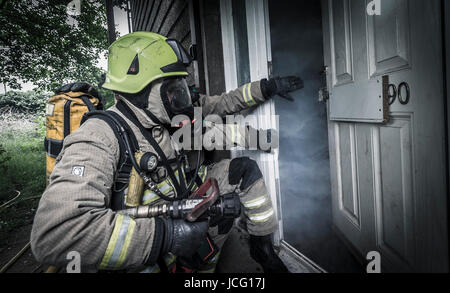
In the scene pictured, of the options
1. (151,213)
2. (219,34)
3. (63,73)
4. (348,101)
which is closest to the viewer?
(151,213)

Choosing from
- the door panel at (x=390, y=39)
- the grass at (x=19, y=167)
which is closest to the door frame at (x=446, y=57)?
the door panel at (x=390, y=39)

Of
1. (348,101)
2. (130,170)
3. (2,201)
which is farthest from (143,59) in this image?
(2,201)

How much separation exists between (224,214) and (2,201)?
587 centimetres

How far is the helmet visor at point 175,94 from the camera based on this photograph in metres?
1.53

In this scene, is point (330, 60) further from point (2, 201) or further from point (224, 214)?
point (2, 201)

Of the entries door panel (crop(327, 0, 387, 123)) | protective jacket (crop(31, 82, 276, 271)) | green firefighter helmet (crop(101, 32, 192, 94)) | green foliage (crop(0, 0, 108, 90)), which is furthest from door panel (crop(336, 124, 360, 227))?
green foliage (crop(0, 0, 108, 90))

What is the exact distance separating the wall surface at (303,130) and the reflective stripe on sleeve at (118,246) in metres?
1.66

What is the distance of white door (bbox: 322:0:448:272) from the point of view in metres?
0.94

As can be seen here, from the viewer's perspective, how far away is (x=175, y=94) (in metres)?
1.57

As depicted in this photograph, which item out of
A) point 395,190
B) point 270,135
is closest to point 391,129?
point 395,190

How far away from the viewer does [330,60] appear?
1.87 m

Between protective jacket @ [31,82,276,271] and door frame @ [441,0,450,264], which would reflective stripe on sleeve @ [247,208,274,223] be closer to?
protective jacket @ [31,82,276,271]

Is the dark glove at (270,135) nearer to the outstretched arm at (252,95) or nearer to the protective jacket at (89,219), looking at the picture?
the outstretched arm at (252,95)

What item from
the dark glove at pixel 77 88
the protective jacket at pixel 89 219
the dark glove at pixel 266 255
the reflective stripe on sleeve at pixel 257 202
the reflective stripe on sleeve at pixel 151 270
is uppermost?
the dark glove at pixel 77 88
